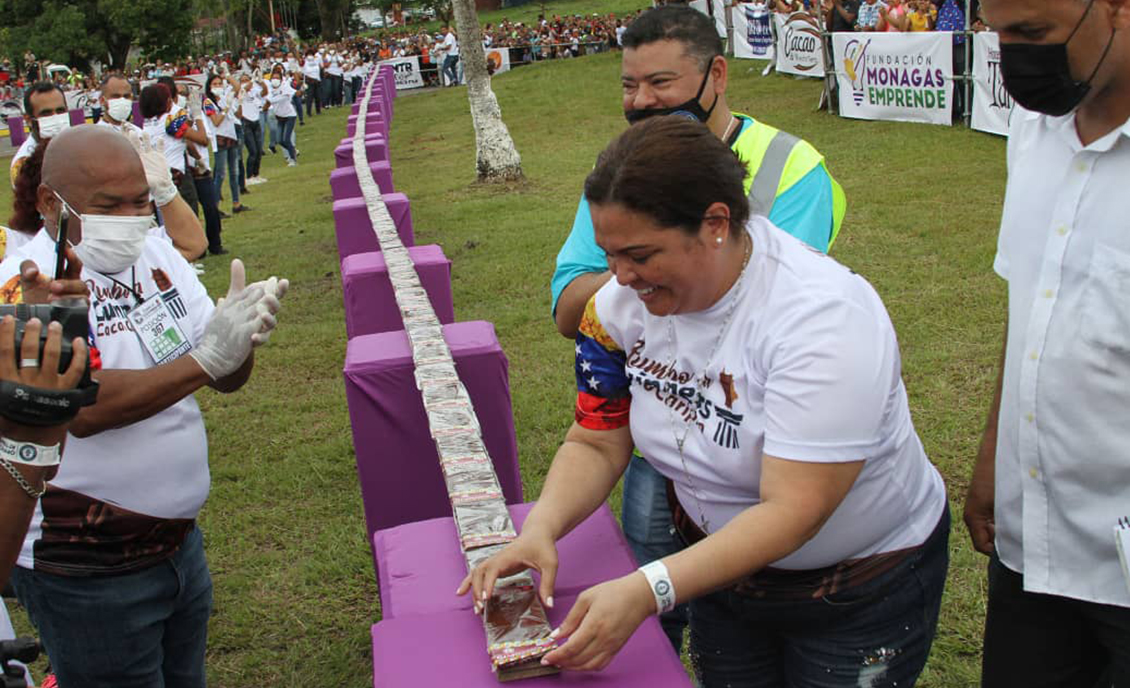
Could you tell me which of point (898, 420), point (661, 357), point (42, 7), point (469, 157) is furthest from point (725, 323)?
point (42, 7)

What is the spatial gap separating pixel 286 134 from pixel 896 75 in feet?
40.5

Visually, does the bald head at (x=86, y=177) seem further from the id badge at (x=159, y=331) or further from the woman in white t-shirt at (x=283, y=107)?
the woman in white t-shirt at (x=283, y=107)

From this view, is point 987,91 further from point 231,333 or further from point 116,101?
point 231,333

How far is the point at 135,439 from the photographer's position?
280cm

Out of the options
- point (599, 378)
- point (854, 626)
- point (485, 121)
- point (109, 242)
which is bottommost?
point (485, 121)

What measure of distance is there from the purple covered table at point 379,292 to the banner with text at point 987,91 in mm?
9832

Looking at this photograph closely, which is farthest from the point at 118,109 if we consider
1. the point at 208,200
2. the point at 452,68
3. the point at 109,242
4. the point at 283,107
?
the point at 452,68

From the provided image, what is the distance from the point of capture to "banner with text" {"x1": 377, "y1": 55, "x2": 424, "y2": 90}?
39.8 metres

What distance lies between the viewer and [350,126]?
52.1ft

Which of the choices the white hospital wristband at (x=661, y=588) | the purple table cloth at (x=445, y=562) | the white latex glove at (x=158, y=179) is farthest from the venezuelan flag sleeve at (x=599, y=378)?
the white latex glove at (x=158, y=179)

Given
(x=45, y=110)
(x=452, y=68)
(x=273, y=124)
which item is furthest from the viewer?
(x=452, y=68)

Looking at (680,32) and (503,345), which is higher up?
(680,32)

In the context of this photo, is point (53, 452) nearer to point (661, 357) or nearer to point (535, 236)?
point (661, 357)

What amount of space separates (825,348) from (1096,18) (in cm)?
85
